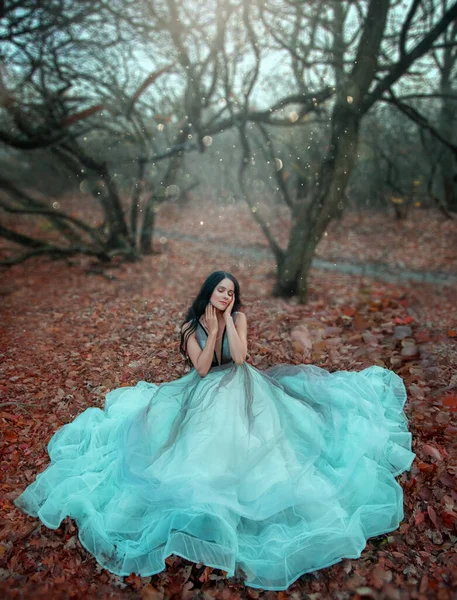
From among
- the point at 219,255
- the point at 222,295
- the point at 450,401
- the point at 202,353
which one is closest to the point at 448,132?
the point at 219,255

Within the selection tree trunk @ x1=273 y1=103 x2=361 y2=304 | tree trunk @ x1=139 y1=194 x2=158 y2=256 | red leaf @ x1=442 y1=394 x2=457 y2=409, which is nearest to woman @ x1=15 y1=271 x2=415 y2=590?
red leaf @ x1=442 y1=394 x2=457 y2=409

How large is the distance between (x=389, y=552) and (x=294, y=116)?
22.1ft

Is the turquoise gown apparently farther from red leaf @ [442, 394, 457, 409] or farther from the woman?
red leaf @ [442, 394, 457, 409]

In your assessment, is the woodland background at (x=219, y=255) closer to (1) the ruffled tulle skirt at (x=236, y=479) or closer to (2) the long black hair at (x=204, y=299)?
(1) the ruffled tulle skirt at (x=236, y=479)

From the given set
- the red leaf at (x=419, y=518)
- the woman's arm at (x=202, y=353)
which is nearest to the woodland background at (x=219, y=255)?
the red leaf at (x=419, y=518)

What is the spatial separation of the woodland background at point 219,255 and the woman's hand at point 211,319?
1.28 m

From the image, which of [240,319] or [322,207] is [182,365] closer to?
[240,319]

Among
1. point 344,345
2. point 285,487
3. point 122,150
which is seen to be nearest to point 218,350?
point 285,487

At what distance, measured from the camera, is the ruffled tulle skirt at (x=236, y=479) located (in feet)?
7.32

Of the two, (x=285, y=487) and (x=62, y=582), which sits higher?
(x=285, y=487)

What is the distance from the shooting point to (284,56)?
691 cm

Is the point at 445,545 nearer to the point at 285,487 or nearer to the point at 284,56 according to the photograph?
the point at 285,487

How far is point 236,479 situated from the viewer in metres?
2.37

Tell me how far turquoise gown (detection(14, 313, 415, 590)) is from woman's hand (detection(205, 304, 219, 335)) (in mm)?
134
